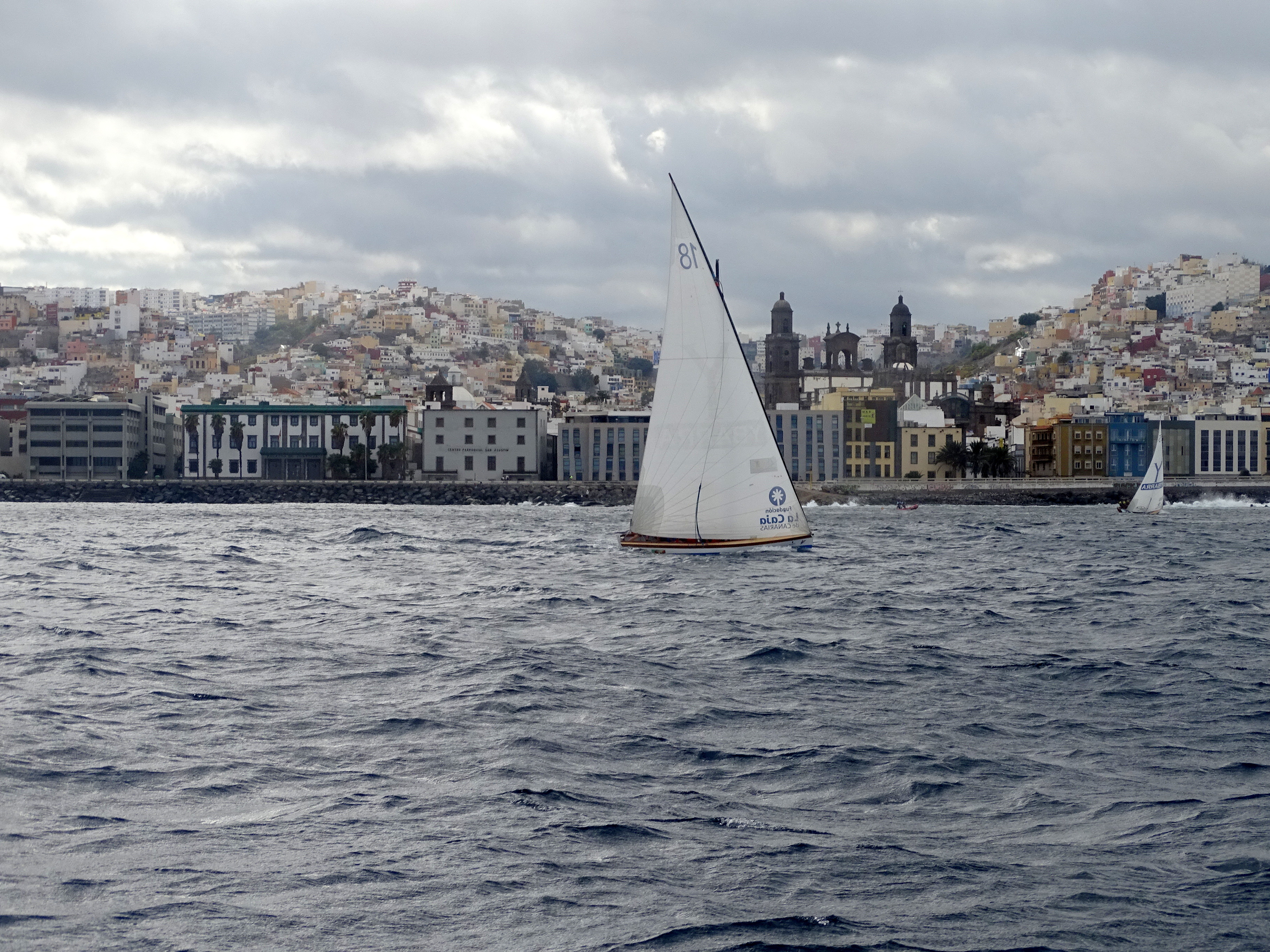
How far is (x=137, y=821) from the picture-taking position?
→ 7719 mm

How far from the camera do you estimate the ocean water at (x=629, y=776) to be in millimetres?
6383

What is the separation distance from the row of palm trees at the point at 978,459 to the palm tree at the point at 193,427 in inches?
2395

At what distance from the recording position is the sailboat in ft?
97.1

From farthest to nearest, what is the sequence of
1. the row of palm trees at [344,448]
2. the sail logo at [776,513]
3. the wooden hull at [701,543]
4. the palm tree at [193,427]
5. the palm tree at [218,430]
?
the palm tree at [218,430]
the palm tree at [193,427]
the row of palm trees at [344,448]
the sail logo at [776,513]
the wooden hull at [701,543]

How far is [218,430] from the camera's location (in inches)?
4722

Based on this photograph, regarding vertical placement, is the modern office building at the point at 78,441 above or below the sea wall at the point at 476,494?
above

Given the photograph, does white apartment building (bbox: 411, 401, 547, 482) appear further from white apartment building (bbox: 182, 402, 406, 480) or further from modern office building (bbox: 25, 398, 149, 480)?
modern office building (bbox: 25, 398, 149, 480)

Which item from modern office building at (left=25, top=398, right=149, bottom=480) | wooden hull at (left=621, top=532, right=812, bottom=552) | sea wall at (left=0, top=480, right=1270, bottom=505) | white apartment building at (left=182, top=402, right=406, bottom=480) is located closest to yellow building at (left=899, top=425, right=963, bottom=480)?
sea wall at (left=0, top=480, right=1270, bottom=505)

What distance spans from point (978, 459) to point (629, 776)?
108 metres

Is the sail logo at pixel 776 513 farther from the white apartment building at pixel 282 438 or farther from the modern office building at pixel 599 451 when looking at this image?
the white apartment building at pixel 282 438

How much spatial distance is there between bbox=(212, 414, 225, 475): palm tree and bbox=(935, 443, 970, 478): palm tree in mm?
58800

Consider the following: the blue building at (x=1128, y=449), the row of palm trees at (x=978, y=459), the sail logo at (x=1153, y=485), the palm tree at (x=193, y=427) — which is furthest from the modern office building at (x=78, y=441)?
the blue building at (x=1128, y=449)

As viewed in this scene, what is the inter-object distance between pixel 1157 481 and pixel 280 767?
241 feet

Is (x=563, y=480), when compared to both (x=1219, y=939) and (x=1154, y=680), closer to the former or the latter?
(x=1154, y=680)
